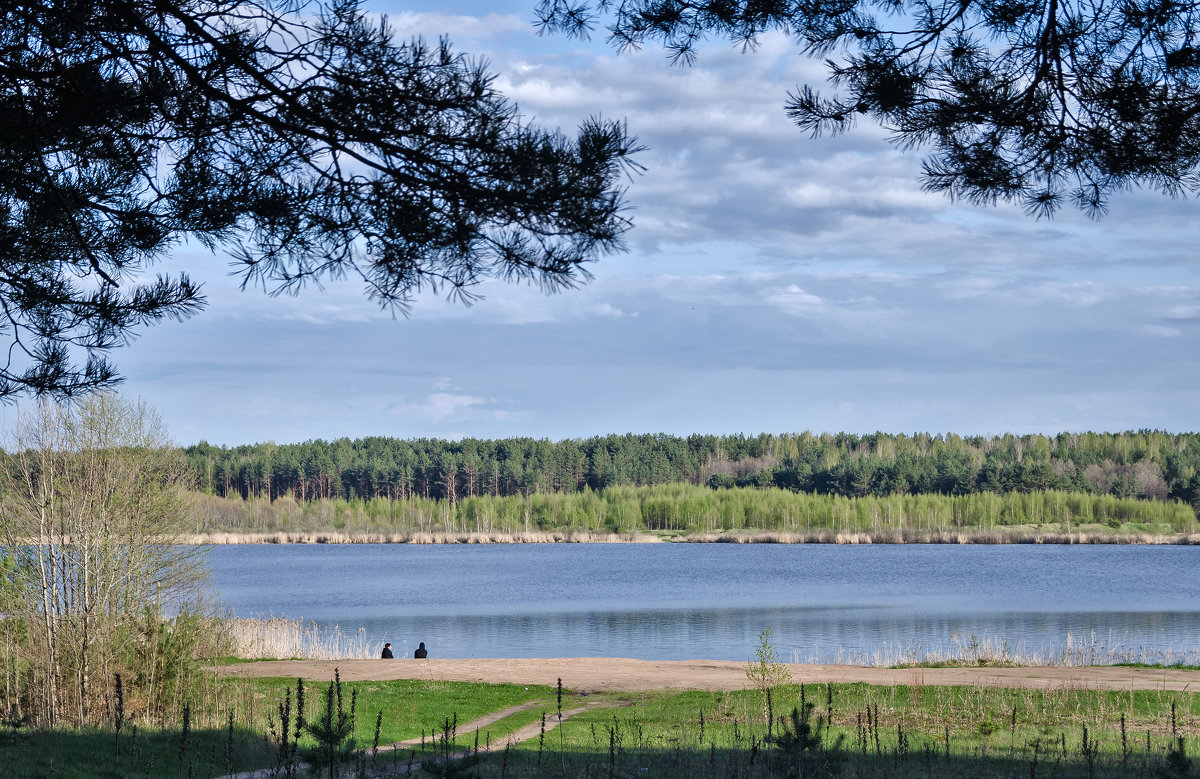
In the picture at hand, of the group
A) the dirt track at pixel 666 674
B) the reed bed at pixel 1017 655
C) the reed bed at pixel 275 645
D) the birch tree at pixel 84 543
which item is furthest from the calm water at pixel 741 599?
the birch tree at pixel 84 543

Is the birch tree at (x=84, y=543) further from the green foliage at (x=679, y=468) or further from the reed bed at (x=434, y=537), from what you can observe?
the green foliage at (x=679, y=468)

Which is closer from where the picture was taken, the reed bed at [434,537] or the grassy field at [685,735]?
the grassy field at [685,735]

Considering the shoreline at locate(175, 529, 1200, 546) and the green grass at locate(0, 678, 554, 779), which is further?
the shoreline at locate(175, 529, 1200, 546)

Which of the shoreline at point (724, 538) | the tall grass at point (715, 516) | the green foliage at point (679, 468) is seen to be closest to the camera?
the shoreline at point (724, 538)

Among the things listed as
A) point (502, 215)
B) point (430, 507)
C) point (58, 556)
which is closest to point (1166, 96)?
point (502, 215)

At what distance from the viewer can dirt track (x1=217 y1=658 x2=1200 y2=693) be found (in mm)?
17094

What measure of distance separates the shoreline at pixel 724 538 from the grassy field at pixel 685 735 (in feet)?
211

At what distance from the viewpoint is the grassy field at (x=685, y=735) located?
7760 mm

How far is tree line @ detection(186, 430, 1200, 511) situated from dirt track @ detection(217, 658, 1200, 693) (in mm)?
89810

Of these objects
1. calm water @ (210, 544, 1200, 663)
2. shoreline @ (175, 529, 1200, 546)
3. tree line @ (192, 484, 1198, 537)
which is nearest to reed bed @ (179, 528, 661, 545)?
shoreline @ (175, 529, 1200, 546)

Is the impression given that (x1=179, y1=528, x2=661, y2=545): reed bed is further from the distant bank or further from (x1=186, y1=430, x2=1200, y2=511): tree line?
(x1=186, y1=430, x2=1200, y2=511): tree line

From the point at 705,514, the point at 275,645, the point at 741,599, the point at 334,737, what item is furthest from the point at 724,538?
the point at 334,737

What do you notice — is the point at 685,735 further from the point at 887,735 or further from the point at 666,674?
the point at 666,674

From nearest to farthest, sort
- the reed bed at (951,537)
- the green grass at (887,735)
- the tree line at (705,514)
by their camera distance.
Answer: the green grass at (887,735), the reed bed at (951,537), the tree line at (705,514)
